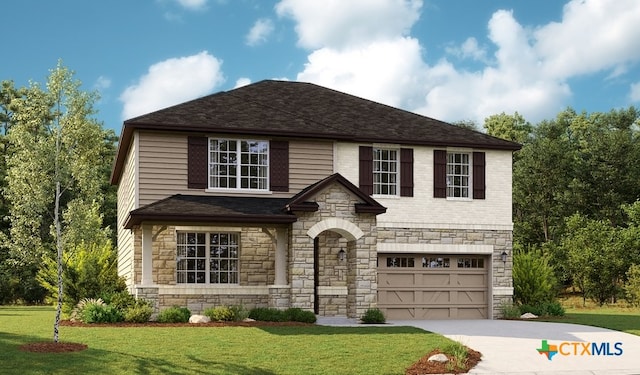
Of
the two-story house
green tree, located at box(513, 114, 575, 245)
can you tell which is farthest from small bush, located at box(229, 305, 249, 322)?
green tree, located at box(513, 114, 575, 245)

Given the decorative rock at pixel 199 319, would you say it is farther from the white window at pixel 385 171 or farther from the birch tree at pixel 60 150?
the white window at pixel 385 171

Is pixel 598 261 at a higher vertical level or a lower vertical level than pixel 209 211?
lower

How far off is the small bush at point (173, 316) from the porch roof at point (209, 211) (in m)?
2.43

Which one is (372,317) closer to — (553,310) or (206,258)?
(206,258)

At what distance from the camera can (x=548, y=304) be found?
1040 inches

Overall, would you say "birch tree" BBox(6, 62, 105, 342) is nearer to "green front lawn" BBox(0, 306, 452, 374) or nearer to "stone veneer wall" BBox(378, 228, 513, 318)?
"green front lawn" BBox(0, 306, 452, 374)

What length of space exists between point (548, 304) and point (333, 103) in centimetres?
999

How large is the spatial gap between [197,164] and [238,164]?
1249 millimetres

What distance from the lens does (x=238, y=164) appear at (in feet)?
78.9

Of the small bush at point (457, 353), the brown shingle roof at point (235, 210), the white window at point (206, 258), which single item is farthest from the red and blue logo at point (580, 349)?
the white window at point (206, 258)

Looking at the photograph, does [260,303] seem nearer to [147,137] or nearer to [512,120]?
[147,137]

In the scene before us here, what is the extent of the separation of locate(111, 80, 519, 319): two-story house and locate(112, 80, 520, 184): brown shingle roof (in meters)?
0.07

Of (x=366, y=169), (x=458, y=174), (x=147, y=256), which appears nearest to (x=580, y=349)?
(x=366, y=169)

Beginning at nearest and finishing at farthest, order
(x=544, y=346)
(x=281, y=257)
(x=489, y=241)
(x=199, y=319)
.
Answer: (x=544, y=346), (x=199, y=319), (x=281, y=257), (x=489, y=241)
